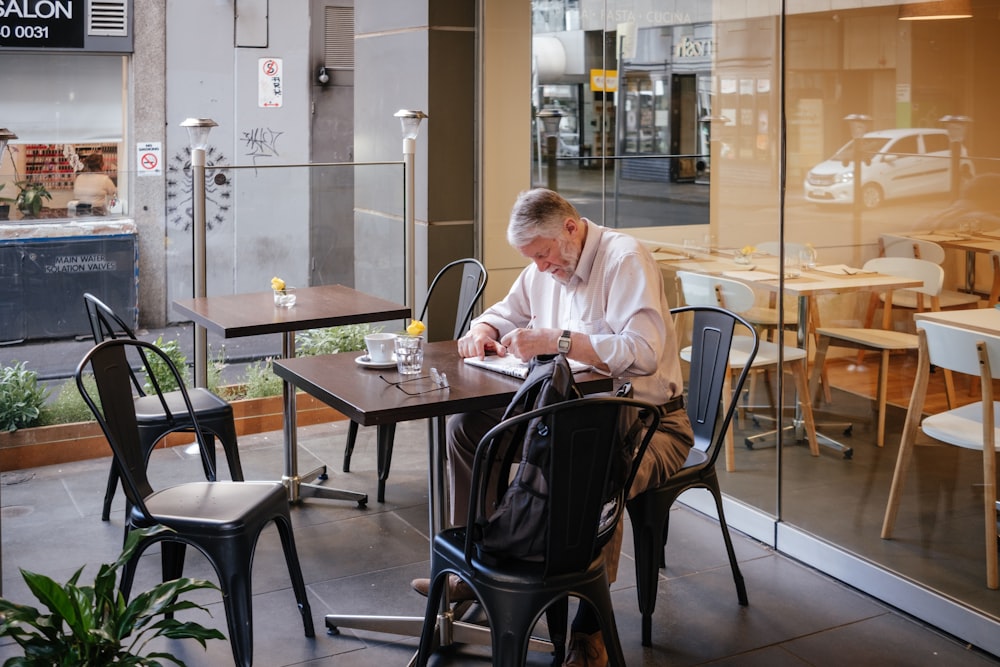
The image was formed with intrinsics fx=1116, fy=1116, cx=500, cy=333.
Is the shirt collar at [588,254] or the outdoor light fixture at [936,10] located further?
the shirt collar at [588,254]

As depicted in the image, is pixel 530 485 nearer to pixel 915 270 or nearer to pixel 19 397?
pixel 915 270

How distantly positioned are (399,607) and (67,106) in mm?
6433

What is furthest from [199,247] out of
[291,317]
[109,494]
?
[109,494]

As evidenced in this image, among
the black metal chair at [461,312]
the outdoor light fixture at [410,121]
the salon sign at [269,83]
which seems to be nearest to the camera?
the black metal chair at [461,312]

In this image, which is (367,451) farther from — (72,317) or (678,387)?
(678,387)

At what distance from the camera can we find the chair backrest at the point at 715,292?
178 inches

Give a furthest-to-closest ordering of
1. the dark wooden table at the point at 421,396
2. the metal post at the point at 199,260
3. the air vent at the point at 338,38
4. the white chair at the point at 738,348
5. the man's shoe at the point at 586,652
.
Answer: the air vent at the point at 338,38
the metal post at the point at 199,260
the white chair at the point at 738,348
the man's shoe at the point at 586,652
the dark wooden table at the point at 421,396

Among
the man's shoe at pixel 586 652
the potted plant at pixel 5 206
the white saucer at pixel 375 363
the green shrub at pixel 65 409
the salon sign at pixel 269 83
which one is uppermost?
the salon sign at pixel 269 83

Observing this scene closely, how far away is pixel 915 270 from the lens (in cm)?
362

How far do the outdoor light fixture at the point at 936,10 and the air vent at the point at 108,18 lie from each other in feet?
22.0

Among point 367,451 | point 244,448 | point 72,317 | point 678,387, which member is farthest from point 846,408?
point 72,317

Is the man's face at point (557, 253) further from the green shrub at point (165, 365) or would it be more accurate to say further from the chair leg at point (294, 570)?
the green shrub at point (165, 365)

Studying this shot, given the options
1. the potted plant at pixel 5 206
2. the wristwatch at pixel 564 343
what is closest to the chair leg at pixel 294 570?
the wristwatch at pixel 564 343

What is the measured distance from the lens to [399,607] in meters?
3.80
